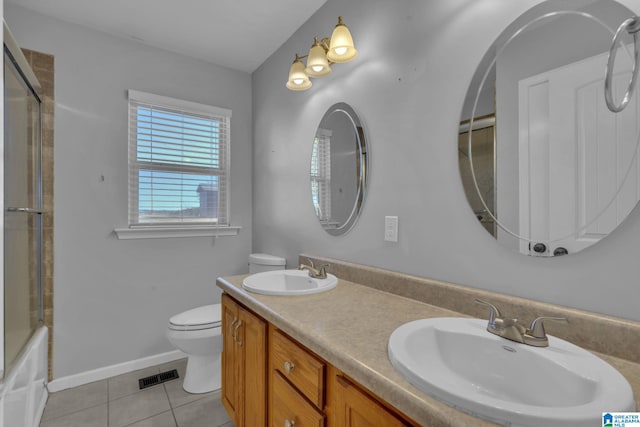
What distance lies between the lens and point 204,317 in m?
2.05

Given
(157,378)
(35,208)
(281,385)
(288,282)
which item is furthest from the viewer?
(157,378)

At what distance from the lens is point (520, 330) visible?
2.72 ft

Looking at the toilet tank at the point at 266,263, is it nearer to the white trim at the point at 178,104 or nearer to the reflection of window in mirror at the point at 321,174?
the reflection of window in mirror at the point at 321,174

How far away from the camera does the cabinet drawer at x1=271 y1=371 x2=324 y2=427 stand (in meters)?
0.95

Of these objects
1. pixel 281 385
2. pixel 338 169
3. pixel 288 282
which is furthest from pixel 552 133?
pixel 288 282

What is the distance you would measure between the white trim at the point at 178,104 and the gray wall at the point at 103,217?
7cm

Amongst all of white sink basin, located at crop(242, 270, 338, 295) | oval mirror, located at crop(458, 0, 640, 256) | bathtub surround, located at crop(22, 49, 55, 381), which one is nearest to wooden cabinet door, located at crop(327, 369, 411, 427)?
white sink basin, located at crop(242, 270, 338, 295)

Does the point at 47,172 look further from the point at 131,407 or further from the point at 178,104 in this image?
the point at 131,407

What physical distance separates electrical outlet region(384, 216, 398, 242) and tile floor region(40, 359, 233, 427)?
1.42m

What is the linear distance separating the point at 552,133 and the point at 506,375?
716 millimetres

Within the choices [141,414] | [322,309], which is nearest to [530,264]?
[322,309]

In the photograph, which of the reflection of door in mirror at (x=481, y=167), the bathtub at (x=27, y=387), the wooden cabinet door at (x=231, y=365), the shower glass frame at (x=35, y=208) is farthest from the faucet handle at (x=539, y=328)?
the shower glass frame at (x=35, y=208)

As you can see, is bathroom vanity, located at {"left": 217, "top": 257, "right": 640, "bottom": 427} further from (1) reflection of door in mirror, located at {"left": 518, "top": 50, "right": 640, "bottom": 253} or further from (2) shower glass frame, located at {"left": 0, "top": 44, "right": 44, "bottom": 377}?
(2) shower glass frame, located at {"left": 0, "top": 44, "right": 44, "bottom": 377}

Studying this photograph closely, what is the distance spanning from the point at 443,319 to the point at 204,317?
1619 mm
